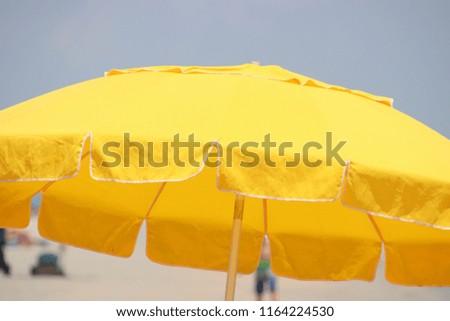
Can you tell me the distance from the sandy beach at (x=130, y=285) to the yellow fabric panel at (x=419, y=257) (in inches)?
250

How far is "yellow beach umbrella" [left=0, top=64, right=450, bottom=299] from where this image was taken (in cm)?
345

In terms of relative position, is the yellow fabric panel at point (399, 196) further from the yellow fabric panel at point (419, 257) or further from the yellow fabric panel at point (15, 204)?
the yellow fabric panel at point (15, 204)

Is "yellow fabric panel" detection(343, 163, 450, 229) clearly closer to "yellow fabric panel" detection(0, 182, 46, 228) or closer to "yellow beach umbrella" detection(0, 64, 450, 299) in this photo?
"yellow beach umbrella" detection(0, 64, 450, 299)

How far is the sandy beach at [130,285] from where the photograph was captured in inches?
568

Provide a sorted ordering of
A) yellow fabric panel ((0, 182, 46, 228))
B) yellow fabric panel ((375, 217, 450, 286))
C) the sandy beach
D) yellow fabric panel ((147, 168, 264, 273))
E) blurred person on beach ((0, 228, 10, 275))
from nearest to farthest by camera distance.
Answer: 1. yellow fabric panel ((0, 182, 46, 228))
2. yellow fabric panel ((375, 217, 450, 286))
3. yellow fabric panel ((147, 168, 264, 273))
4. blurred person on beach ((0, 228, 10, 275))
5. the sandy beach

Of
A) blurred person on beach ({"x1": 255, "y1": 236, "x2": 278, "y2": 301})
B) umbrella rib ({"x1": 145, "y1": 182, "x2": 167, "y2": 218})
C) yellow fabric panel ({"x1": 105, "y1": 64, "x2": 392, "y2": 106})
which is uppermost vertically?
yellow fabric panel ({"x1": 105, "y1": 64, "x2": 392, "y2": 106})

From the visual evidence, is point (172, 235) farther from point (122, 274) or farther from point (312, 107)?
point (122, 274)

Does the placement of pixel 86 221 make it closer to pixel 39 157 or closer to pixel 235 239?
pixel 235 239

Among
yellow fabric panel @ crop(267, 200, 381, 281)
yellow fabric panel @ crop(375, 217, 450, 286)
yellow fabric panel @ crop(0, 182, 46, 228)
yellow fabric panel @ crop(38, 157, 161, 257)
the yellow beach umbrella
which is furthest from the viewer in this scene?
yellow fabric panel @ crop(267, 200, 381, 281)

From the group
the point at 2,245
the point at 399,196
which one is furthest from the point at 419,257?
the point at 2,245

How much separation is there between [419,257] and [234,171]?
2546 millimetres

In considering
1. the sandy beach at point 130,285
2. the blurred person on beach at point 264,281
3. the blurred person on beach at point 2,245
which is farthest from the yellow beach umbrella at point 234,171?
the blurred person on beach at point 2,245

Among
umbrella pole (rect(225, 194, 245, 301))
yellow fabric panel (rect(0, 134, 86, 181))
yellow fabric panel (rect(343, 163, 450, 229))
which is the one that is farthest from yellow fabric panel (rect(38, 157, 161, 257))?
yellow fabric panel (rect(343, 163, 450, 229))
